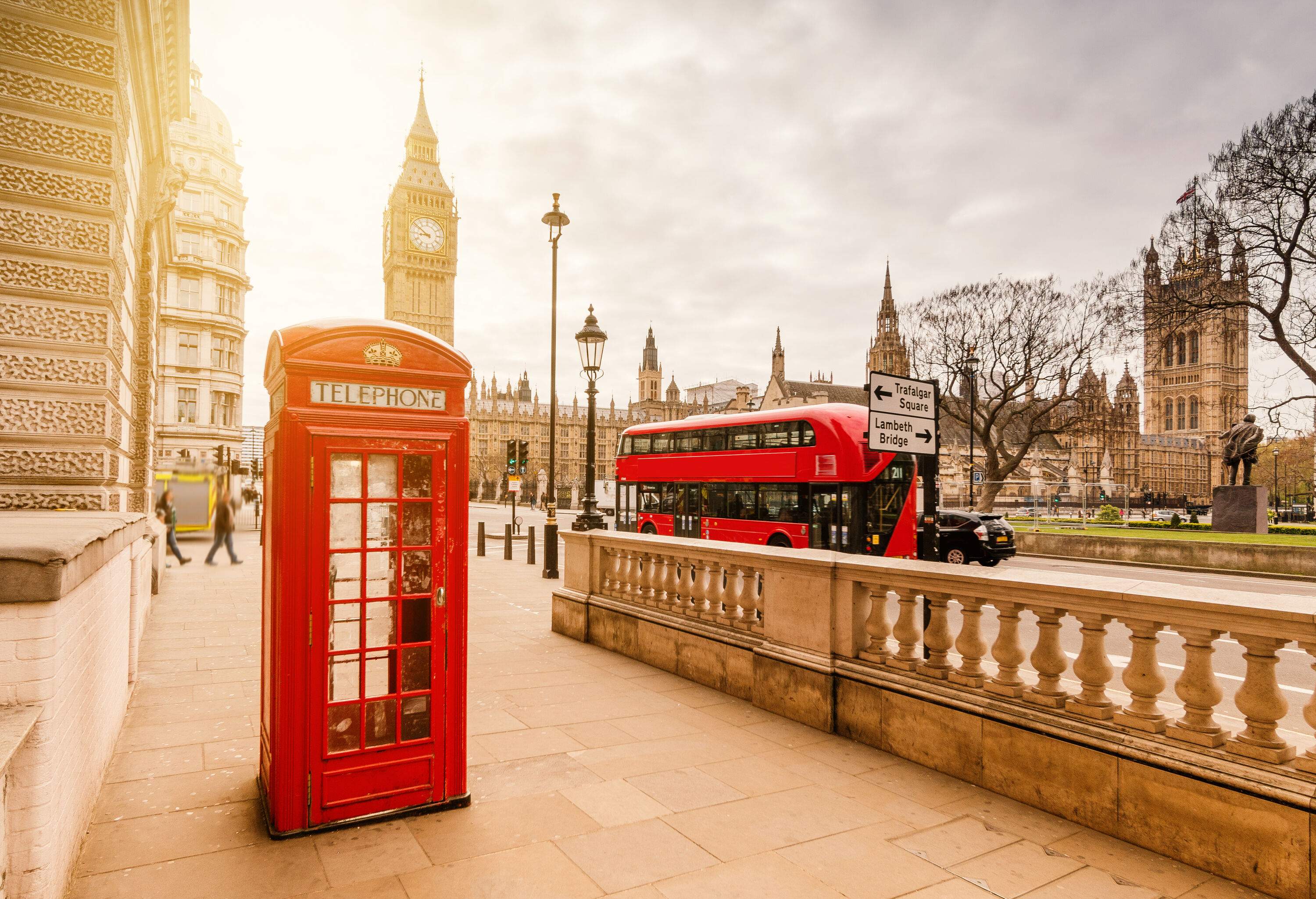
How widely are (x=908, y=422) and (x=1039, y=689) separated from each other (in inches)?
112

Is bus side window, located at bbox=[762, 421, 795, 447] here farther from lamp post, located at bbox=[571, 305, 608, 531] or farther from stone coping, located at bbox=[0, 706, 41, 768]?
stone coping, located at bbox=[0, 706, 41, 768]

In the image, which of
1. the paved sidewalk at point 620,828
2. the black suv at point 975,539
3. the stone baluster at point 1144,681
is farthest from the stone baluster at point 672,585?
the black suv at point 975,539

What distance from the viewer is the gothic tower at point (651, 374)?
14900cm

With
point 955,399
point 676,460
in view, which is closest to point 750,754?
point 676,460

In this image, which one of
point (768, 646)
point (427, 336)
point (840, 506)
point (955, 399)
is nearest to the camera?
point (427, 336)

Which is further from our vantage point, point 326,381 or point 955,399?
point 955,399

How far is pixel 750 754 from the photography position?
4715 millimetres

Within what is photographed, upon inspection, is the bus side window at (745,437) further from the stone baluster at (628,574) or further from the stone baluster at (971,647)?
the stone baluster at (971,647)

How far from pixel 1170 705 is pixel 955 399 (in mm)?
37081

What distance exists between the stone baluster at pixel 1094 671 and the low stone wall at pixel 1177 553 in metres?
18.8

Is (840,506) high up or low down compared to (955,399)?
down

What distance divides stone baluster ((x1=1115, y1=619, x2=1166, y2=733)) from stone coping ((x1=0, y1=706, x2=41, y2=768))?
14.5ft

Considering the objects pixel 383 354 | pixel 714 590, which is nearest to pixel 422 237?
pixel 714 590

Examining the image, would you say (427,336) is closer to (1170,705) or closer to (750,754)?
(750,754)
